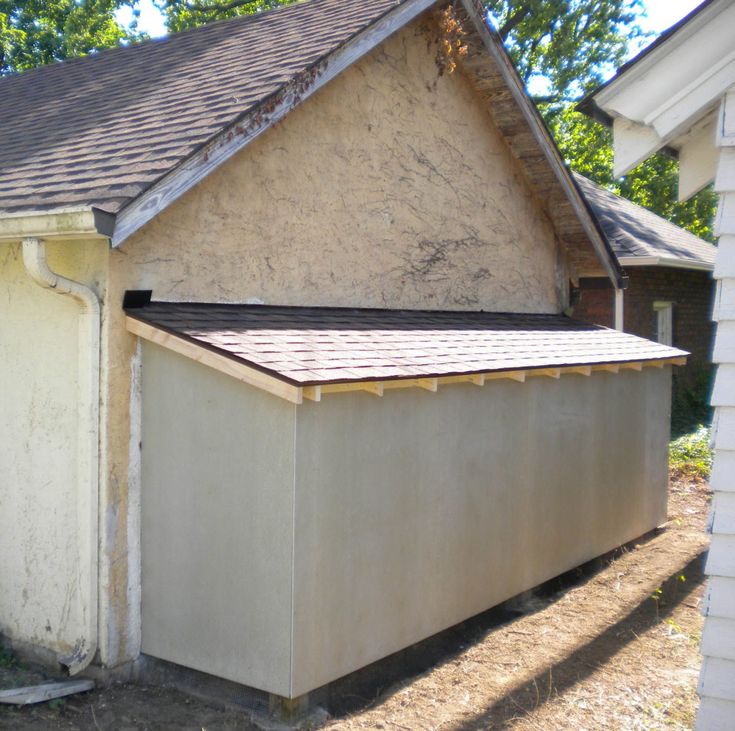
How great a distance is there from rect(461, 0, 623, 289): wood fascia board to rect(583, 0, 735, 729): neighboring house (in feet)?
15.6

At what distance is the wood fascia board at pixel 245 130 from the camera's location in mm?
5410

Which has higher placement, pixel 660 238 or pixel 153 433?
pixel 660 238


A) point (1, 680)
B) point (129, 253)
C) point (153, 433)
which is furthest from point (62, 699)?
point (129, 253)

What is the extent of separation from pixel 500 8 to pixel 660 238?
1107cm

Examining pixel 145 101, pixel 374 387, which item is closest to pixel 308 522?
pixel 374 387

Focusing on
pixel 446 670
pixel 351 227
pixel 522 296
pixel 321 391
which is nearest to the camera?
pixel 321 391

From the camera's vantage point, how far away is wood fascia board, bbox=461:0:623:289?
28.0ft

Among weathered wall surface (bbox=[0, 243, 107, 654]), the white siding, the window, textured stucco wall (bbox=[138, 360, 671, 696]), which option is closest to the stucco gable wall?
weathered wall surface (bbox=[0, 243, 107, 654])

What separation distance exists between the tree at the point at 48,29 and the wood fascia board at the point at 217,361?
20.0m

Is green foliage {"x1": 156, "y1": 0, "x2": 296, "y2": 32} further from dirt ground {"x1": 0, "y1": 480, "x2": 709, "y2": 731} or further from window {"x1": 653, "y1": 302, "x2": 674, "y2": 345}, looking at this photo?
dirt ground {"x1": 0, "y1": 480, "x2": 709, "y2": 731}

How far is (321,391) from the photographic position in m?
5.24

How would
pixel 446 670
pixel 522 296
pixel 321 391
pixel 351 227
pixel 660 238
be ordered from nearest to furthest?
pixel 321 391
pixel 446 670
pixel 351 227
pixel 522 296
pixel 660 238

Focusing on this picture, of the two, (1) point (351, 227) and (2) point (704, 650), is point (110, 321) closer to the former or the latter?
(1) point (351, 227)

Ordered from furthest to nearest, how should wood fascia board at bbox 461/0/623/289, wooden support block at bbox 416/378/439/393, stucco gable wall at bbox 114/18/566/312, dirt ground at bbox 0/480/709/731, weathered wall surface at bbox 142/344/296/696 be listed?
wood fascia board at bbox 461/0/623/289 < stucco gable wall at bbox 114/18/566/312 < wooden support block at bbox 416/378/439/393 < dirt ground at bbox 0/480/709/731 < weathered wall surface at bbox 142/344/296/696
